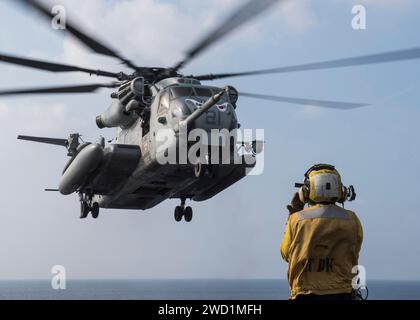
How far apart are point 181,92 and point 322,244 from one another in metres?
13.3

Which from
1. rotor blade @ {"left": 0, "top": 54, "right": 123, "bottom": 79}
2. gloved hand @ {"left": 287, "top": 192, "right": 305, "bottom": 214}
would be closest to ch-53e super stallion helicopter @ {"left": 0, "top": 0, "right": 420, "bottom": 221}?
rotor blade @ {"left": 0, "top": 54, "right": 123, "bottom": 79}

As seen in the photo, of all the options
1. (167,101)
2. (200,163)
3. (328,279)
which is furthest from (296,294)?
(167,101)

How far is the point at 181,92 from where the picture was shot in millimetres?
18672

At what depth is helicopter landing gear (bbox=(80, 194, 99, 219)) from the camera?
2284 centimetres

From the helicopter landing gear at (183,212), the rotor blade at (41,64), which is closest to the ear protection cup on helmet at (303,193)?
the rotor blade at (41,64)

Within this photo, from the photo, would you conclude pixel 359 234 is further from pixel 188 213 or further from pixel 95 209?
pixel 95 209

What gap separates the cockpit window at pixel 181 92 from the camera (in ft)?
61.0

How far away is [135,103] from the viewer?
18984mm

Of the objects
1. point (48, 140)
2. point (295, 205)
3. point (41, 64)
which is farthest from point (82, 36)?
point (295, 205)

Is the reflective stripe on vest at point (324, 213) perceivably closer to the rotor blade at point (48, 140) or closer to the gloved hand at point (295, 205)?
the gloved hand at point (295, 205)

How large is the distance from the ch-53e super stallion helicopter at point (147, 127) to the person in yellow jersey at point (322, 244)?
10.8 m

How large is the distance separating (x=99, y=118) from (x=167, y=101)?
4.26 m

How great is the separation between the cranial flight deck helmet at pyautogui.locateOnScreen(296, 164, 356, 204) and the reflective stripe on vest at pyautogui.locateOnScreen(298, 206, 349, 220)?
86mm
